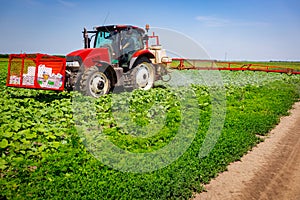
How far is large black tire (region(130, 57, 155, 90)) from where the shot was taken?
10336 mm

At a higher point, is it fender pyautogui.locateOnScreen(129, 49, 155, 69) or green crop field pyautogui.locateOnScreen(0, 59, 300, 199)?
fender pyautogui.locateOnScreen(129, 49, 155, 69)

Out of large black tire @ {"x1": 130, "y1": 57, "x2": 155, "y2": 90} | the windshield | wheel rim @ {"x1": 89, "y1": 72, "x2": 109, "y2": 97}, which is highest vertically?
the windshield

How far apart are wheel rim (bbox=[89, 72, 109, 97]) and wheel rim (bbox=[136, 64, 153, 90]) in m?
1.72

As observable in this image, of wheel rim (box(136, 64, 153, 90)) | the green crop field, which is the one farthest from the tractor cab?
the green crop field

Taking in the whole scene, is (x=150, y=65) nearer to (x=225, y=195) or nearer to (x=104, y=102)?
(x=104, y=102)

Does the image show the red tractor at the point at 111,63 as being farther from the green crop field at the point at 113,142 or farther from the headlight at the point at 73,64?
the green crop field at the point at 113,142

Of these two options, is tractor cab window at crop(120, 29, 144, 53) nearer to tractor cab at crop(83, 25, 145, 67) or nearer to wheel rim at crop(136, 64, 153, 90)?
tractor cab at crop(83, 25, 145, 67)

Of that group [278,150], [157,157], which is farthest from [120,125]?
[278,150]

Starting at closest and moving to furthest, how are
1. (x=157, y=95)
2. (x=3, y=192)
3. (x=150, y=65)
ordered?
1. (x=3, y=192)
2. (x=157, y=95)
3. (x=150, y=65)

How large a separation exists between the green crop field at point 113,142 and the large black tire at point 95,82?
19.2 inches

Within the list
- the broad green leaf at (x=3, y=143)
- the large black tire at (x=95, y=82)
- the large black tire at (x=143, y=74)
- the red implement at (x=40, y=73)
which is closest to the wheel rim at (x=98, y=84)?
the large black tire at (x=95, y=82)

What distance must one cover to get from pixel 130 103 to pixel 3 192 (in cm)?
502

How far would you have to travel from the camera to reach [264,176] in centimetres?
457

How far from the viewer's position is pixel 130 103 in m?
8.20
